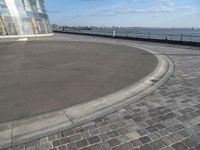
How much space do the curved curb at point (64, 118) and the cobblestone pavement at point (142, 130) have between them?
232 millimetres

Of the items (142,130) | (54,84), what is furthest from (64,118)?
(54,84)

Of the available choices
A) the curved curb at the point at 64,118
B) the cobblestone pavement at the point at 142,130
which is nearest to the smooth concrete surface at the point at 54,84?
the curved curb at the point at 64,118

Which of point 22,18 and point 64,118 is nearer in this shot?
point 64,118

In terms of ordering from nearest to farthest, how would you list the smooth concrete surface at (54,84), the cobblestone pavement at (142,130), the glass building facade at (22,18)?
the cobblestone pavement at (142,130), the smooth concrete surface at (54,84), the glass building facade at (22,18)

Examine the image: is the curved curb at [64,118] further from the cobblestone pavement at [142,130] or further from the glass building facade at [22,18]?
the glass building facade at [22,18]

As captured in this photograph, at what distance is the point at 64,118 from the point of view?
4492 mm

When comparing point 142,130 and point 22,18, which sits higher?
point 22,18

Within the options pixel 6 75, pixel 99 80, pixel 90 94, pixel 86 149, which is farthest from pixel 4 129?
pixel 6 75

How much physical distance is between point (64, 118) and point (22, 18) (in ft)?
95.1

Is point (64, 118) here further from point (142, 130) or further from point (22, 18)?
point (22, 18)

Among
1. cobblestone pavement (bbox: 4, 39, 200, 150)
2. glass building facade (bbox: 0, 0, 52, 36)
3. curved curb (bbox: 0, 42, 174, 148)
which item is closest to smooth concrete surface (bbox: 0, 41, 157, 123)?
curved curb (bbox: 0, 42, 174, 148)

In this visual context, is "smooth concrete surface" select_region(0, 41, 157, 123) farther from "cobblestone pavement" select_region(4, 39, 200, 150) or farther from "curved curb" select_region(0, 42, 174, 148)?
"cobblestone pavement" select_region(4, 39, 200, 150)

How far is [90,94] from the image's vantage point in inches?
238

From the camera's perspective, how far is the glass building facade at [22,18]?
84.0 feet
